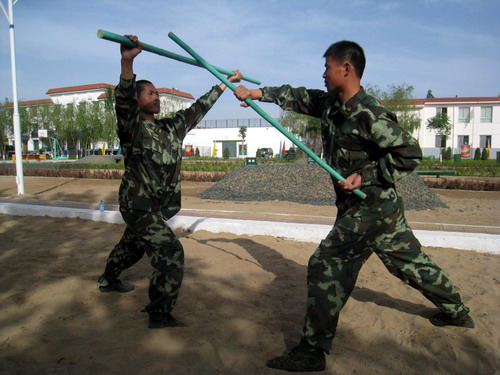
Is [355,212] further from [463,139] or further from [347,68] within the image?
[463,139]

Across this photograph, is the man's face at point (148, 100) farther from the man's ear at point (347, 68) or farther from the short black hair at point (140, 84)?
the man's ear at point (347, 68)

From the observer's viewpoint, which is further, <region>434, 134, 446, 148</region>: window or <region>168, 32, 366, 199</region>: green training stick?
<region>434, 134, 446, 148</region>: window

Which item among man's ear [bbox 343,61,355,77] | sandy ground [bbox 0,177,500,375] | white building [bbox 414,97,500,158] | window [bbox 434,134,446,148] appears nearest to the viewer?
sandy ground [bbox 0,177,500,375]

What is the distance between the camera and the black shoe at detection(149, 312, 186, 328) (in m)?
2.97

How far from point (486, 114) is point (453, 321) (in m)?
48.5

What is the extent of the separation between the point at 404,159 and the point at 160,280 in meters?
1.86

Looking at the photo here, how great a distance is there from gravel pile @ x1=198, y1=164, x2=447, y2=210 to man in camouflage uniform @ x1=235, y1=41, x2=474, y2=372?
729 cm

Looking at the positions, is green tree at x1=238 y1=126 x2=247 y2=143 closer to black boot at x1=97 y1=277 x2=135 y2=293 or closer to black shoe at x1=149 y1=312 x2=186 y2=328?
black boot at x1=97 y1=277 x2=135 y2=293

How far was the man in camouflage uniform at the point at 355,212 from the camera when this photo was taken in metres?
2.44

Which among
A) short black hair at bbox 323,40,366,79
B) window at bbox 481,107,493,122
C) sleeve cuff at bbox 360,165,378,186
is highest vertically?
window at bbox 481,107,493,122

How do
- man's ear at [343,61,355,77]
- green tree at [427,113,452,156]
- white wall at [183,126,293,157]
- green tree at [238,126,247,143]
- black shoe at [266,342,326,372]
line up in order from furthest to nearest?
white wall at [183,126,293,157]
green tree at [238,126,247,143]
green tree at [427,113,452,156]
man's ear at [343,61,355,77]
black shoe at [266,342,326,372]

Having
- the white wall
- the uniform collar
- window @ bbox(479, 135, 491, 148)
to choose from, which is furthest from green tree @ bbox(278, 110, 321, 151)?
the uniform collar

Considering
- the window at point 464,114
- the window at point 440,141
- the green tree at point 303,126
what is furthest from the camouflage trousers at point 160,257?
the window at point 464,114

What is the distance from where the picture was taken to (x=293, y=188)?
38.6 ft
